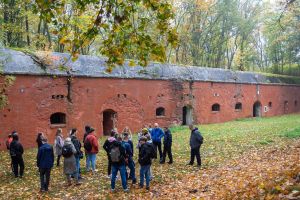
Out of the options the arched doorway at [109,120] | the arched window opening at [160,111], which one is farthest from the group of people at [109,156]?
the arched window opening at [160,111]

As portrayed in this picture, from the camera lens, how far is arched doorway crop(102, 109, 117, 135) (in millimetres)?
21594

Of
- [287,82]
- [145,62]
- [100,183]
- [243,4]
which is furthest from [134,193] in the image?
[243,4]

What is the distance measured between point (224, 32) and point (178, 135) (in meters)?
24.9

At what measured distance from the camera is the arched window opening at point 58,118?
63.0 feet

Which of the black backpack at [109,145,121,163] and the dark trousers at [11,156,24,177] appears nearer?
the black backpack at [109,145,121,163]

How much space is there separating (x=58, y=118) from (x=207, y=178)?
12.0m

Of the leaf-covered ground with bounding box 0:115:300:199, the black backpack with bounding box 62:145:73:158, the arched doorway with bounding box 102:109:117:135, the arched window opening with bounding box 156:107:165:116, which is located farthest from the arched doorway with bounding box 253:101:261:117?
→ the black backpack with bounding box 62:145:73:158

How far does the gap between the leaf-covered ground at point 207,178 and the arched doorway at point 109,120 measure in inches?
252

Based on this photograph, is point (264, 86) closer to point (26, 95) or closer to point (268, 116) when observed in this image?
point (268, 116)

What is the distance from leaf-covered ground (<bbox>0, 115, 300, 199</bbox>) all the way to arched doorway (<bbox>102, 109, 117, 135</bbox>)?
6413 millimetres

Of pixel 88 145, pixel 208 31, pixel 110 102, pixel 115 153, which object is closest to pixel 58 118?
pixel 110 102

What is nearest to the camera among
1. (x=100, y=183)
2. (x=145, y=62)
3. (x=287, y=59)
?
(x=145, y=62)

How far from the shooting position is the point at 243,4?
43.3m

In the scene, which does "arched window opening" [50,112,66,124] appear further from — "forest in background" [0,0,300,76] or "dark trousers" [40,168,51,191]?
"dark trousers" [40,168,51,191]
